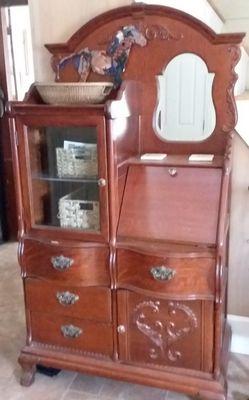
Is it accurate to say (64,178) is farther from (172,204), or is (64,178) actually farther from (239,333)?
(239,333)

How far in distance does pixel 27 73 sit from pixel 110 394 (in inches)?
128

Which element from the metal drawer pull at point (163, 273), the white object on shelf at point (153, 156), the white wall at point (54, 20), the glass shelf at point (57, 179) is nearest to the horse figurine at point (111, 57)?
the white wall at point (54, 20)

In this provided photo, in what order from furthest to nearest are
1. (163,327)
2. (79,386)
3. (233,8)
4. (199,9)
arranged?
1. (233,8)
2. (199,9)
3. (79,386)
4. (163,327)

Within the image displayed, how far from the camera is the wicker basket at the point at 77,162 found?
1.73 metres

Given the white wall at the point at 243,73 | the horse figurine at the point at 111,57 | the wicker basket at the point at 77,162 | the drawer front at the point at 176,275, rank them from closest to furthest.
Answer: the drawer front at the point at 176,275 → the wicker basket at the point at 77,162 → the horse figurine at the point at 111,57 → the white wall at the point at 243,73

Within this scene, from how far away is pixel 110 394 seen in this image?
1.91 meters

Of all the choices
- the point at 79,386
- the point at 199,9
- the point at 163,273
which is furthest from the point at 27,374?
the point at 199,9

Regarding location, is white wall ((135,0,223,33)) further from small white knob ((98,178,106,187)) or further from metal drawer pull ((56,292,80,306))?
metal drawer pull ((56,292,80,306))

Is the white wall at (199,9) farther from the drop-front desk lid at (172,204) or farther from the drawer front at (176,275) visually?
the drawer front at (176,275)

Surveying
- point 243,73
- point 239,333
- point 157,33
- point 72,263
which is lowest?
point 239,333

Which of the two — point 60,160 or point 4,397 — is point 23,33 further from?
point 4,397

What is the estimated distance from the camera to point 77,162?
1.78m

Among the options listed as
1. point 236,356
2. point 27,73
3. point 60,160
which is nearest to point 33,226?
point 60,160

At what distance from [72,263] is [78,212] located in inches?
8.5
